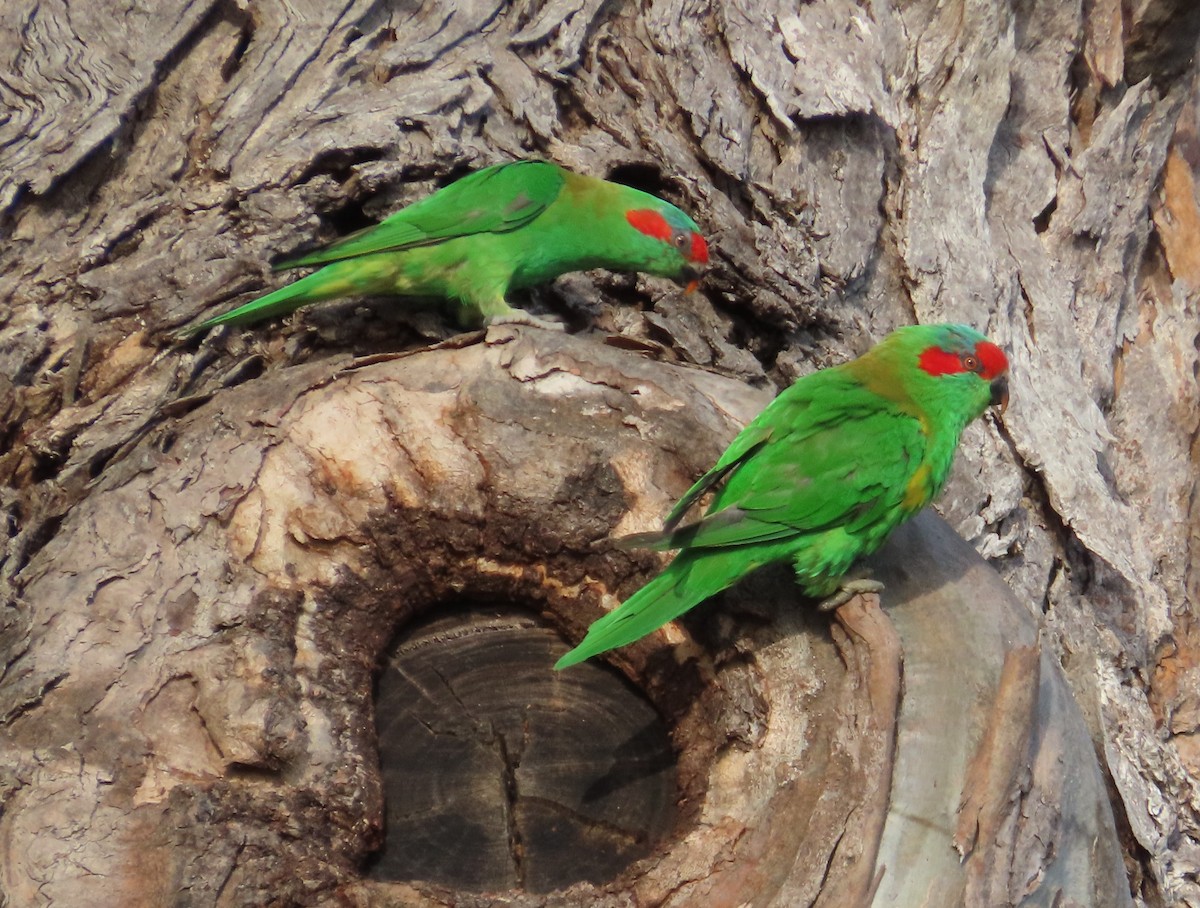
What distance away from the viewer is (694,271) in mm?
3619

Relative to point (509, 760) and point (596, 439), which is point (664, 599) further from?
point (509, 760)

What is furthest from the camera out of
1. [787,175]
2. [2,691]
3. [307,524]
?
[787,175]

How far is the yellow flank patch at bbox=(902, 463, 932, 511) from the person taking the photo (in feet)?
9.18

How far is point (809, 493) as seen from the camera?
269 centimetres

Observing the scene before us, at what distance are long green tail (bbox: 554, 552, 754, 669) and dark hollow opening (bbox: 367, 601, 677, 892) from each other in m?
0.36

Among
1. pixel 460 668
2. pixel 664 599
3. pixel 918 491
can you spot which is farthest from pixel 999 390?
pixel 460 668

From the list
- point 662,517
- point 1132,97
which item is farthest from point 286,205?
point 1132,97

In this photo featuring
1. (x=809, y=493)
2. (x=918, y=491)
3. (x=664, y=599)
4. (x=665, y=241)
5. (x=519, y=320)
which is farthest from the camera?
(x=665, y=241)

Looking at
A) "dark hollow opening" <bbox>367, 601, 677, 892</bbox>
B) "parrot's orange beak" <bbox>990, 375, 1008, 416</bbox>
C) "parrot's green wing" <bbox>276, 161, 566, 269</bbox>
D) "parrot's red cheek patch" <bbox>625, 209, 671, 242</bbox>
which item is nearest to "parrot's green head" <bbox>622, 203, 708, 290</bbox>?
"parrot's red cheek patch" <bbox>625, 209, 671, 242</bbox>

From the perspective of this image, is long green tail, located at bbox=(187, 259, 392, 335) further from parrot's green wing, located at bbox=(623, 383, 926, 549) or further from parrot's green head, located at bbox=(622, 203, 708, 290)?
parrot's green wing, located at bbox=(623, 383, 926, 549)

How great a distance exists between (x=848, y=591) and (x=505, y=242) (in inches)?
67.1

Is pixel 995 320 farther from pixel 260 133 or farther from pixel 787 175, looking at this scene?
pixel 260 133

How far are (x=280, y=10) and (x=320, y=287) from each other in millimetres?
1096

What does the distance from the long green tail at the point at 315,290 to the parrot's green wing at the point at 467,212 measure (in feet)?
Answer: 0.14
